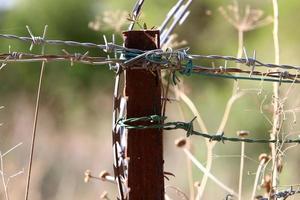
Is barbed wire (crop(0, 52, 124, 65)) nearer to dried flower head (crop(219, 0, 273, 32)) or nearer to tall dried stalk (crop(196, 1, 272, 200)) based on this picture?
tall dried stalk (crop(196, 1, 272, 200))

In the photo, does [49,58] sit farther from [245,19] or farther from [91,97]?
[91,97]

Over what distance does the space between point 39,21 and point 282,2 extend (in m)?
3.02

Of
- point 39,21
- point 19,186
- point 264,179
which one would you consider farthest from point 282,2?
point 264,179

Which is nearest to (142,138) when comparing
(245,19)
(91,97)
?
(245,19)

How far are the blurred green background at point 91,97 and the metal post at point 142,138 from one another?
3113mm

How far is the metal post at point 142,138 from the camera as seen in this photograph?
4.60ft

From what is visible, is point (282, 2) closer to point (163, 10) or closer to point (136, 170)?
point (163, 10)

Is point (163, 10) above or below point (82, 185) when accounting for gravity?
above

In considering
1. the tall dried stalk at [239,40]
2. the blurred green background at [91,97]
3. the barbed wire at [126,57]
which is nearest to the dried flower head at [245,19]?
the tall dried stalk at [239,40]

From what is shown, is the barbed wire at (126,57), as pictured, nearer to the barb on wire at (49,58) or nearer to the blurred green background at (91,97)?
the barb on wire at (49,58)

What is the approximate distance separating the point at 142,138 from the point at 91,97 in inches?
315

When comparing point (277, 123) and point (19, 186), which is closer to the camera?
point (277, 123)

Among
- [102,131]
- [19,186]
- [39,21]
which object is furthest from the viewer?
[39,21]

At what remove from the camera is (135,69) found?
140 cm
